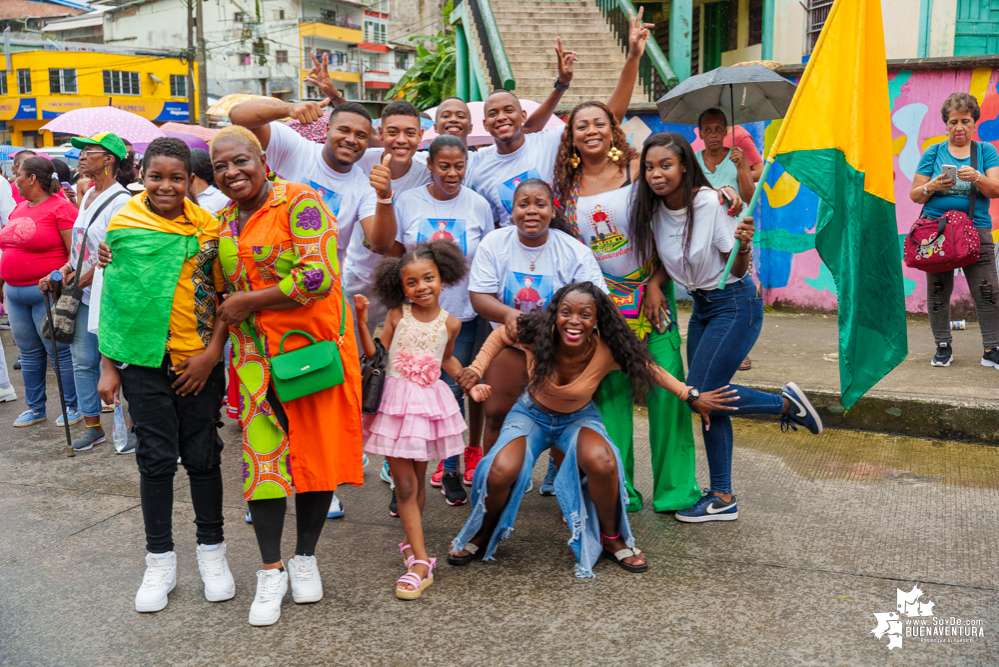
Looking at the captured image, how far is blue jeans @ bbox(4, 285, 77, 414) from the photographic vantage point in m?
6.18

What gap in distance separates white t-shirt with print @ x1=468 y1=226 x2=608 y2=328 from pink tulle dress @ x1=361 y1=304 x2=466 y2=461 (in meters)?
0.44

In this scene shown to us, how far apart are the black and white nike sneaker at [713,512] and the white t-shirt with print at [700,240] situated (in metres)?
1.05

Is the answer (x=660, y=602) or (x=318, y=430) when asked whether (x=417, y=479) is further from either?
(x=660, y=602)

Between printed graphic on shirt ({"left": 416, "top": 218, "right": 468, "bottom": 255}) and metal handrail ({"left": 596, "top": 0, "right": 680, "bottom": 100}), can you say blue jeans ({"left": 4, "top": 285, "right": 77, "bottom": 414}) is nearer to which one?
printed graphic on shirt ({"left": 416, "top": 218, "right": 468, "bottom": 255})

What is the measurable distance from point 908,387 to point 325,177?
4.04 meters

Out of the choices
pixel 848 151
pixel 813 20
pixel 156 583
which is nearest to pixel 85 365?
pixel 156 583

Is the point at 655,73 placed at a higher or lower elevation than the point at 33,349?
higher

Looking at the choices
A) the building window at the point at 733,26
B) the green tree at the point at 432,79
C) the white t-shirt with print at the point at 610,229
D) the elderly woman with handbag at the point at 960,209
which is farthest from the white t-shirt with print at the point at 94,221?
the building window at the point at 733,26

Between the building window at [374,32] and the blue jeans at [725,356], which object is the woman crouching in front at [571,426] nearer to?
the blue jeans at [725,356]

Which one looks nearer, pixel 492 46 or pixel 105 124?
pixel 105 124

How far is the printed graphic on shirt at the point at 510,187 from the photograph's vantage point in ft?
15.0

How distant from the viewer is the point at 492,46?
35.7 ft

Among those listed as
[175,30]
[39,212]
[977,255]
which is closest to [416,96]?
[39,212]

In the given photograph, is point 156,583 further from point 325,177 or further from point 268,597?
point 325,177
